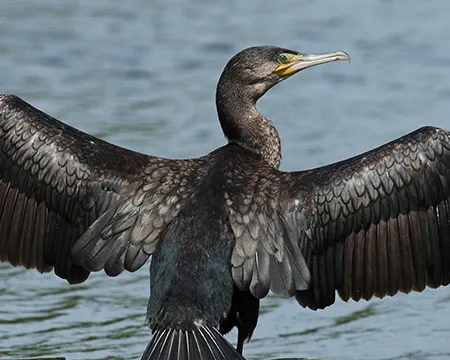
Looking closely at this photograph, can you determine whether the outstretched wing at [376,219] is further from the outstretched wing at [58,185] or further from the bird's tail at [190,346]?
the bird's tail at [190,346]

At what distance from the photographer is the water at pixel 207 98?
11688mm

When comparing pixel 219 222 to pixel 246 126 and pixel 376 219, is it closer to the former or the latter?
pixel 376 219

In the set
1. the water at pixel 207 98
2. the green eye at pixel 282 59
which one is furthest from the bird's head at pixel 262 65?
the water at pixel 207 98

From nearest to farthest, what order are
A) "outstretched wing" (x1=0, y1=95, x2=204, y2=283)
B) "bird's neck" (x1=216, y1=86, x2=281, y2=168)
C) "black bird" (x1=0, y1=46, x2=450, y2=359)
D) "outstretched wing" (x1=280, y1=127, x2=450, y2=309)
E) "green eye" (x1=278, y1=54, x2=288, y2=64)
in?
Result: "black bird" (x1=0, y1=46, x2=450, y2=359), "outstretched wing" (x1=280, y1=127, x2=450, y2=309), "outstretched wing" (x1=0, y1=95, x2=204, y2=283), "bird's neck" (x1=216, y1=86, x2=281, y2=168), "green eye" (x1=278, y1=54, x2=288, y2=64)

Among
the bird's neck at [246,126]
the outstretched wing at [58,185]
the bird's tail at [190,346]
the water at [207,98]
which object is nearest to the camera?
the bird's tail at [190,346]

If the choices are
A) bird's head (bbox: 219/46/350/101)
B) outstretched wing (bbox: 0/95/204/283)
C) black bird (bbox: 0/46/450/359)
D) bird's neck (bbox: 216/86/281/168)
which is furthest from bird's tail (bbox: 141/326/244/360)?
bird's head (bbox: 219/46/350/101)

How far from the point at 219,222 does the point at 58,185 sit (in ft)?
4.03

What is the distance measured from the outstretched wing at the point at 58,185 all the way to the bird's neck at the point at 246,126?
2.14ft

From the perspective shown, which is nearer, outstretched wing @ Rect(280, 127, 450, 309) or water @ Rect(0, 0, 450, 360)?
outstretched wing @ Rect(280, 127, 450, 309)

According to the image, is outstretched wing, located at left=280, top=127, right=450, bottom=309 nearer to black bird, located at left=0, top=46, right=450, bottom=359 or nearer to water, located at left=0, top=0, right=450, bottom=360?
black bird, located at left=0, top=46, right=450, bottom=359

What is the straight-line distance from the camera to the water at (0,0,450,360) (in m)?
11.7

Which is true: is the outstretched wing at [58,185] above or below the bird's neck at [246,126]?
below

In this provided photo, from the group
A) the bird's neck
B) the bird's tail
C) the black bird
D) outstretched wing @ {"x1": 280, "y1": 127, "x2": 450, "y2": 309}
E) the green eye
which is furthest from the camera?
the green eye

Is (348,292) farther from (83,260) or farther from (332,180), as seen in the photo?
(83,260)
